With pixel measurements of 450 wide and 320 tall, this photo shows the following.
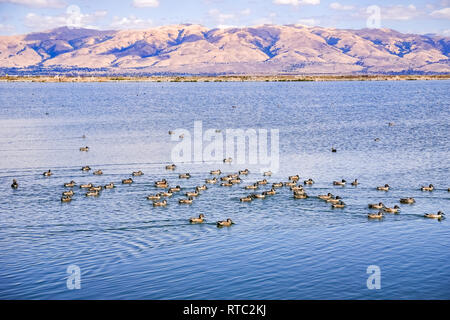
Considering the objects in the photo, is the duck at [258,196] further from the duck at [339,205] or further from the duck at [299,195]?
the duck at [339,205]

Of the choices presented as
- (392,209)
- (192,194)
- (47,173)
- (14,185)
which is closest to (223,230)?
(192,194)

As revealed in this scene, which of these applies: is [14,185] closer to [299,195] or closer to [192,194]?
[192,194]

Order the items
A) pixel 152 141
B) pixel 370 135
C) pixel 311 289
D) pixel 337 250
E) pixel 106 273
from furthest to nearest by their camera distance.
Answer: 1. pixel 370 135
2. pixel 152 141
3. pixel 337 250
4. pixel 106 273
5. pixel 311 289

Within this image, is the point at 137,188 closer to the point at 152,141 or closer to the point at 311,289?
the point at 311,289
